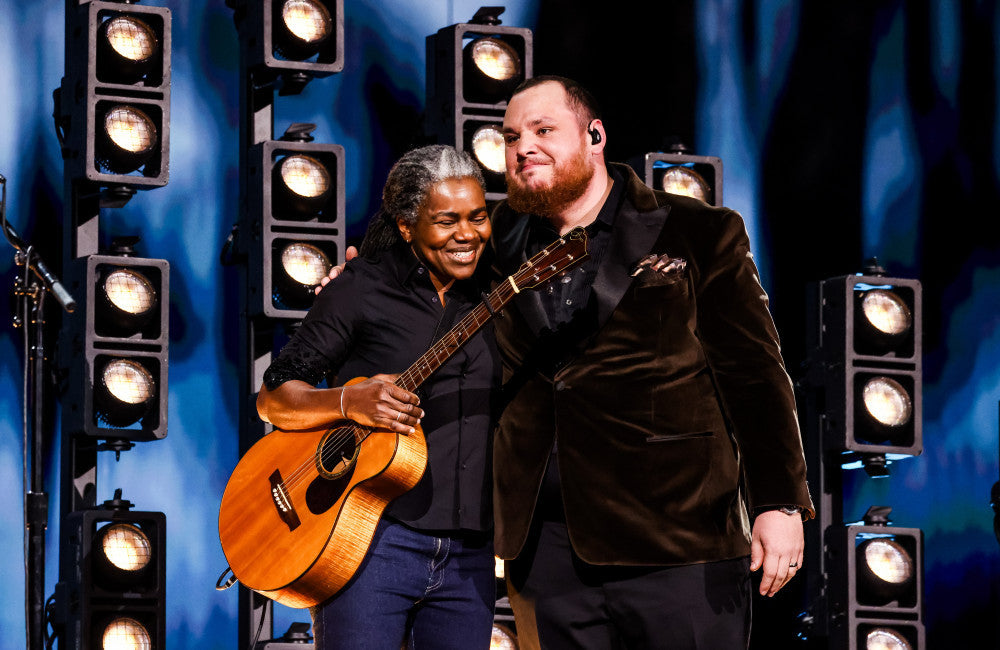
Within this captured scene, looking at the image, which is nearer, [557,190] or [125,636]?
[557,190]

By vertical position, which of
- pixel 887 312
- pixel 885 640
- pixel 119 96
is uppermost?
pixel 119 96

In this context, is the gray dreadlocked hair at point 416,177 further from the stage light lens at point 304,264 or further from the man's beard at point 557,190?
the stage light lens at point 304,264

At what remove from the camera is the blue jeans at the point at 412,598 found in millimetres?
2842

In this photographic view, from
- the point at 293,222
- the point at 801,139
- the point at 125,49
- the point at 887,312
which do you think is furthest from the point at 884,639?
the point at 125,49

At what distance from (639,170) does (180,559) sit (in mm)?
2180

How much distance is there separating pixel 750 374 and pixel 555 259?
41cm

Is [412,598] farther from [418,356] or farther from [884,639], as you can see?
[884,639]

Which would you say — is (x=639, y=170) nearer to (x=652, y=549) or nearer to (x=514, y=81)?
(x=514, y=81)

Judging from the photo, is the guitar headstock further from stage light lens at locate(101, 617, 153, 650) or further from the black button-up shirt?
stage light lens at locate(101, 617, 153, 650)

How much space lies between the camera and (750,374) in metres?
2.60

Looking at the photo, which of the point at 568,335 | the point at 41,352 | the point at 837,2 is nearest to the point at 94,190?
the point at 41,352

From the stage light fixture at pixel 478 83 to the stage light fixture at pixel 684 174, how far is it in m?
0.54

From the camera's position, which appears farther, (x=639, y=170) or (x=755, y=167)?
(x=755, y=167)

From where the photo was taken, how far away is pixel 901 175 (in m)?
6.22
